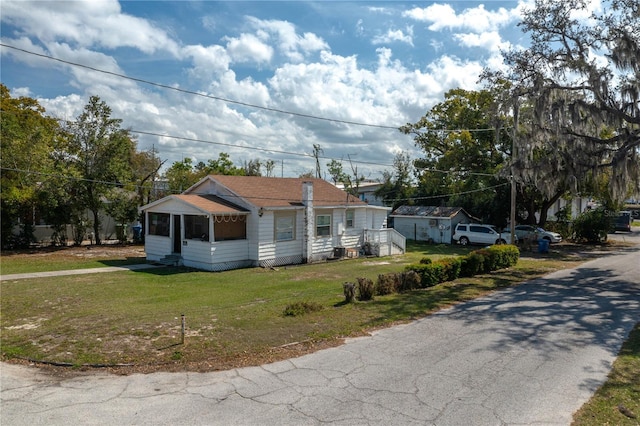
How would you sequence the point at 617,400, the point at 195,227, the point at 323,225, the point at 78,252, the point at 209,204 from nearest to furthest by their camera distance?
the point at 617,400 < the point at 209,204 < the point at 195,227 < the point at 78,252 < the point at 323,225

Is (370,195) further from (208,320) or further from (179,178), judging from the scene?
(208,320)

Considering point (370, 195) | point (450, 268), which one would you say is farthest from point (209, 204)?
point (370, 195)

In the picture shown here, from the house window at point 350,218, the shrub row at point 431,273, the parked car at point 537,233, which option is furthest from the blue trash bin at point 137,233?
the parked car at point 537,233

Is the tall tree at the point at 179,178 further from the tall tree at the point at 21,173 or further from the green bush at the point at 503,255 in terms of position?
the green bush at the point at 503,255

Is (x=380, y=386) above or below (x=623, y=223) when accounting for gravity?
below

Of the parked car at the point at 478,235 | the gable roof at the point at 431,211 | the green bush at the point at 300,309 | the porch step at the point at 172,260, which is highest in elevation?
the gable roof at the point at 431,211

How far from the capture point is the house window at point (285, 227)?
22.1m

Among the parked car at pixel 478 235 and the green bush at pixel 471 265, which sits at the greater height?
the parked car at pixel 478 235

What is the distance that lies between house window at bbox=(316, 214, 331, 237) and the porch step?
23.6ft

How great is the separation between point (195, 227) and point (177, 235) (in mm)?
1254

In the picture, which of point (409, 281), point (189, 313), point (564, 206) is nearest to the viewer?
point (189, 313)

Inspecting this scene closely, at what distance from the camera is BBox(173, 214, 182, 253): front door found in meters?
22.0

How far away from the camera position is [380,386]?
23.2 feet

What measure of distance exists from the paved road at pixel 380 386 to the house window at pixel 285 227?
40.5 ft
